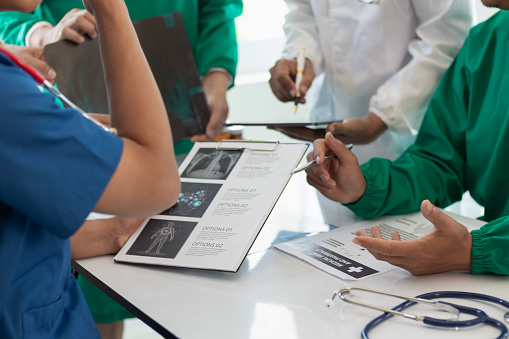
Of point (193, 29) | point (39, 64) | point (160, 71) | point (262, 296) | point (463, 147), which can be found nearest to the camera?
point (262, 296)

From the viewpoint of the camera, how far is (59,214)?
0.62 metres

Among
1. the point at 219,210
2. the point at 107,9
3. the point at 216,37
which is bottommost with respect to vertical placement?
the point at 219,210

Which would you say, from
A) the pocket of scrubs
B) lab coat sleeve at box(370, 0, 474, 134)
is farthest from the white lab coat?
the pocket of scrubs

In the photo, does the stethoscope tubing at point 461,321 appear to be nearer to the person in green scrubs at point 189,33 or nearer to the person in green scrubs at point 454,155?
the person in green scrubs at point 454,155

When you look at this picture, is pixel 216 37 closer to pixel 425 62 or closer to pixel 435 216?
pixel 425 62

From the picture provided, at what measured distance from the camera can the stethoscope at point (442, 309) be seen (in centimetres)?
72

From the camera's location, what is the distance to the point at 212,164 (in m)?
1.16

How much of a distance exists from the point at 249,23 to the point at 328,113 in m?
1.52

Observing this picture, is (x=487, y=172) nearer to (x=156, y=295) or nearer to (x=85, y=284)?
(x=156, y=295)

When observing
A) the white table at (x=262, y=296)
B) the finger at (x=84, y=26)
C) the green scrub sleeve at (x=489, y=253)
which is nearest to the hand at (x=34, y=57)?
the finger at (x=84, y=26)

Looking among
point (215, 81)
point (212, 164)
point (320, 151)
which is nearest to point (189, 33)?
point (215, 81)

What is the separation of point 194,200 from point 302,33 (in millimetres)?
835

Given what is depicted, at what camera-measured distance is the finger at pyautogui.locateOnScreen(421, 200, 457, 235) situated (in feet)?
2.84

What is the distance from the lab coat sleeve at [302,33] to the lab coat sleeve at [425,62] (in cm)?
27
